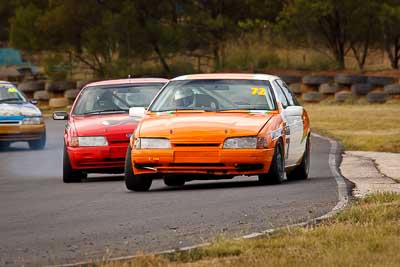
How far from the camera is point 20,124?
89.9 feet

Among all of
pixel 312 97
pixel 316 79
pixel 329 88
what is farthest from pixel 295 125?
pixel 316 79

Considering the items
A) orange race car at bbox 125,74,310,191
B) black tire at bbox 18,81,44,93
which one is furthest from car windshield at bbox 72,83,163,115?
black tire at bbox 18,81,44,93

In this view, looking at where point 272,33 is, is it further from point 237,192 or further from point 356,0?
point 237,192

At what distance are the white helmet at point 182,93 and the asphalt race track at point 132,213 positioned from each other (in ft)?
3.56

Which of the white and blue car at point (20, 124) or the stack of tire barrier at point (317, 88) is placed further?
the stack of tire barrier at point (317, 88)

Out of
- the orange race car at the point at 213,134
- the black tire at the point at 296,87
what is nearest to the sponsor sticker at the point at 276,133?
the orange race car at the point at 213,134

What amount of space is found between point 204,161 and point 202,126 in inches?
17.1

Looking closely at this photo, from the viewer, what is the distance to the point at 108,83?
1961cm

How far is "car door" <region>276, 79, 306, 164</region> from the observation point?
16156mm

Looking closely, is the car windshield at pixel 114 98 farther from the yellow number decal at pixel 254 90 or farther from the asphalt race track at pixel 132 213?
the yellow number decal at pixel 254 90

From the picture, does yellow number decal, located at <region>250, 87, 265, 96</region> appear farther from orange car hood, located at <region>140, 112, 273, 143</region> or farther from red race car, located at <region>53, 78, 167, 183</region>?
red race car, located at <region>53, 78, 167, 183</region>

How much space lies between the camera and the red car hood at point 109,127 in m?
17.9

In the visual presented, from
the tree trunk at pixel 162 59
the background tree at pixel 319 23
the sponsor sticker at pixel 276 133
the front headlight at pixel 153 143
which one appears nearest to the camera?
the front headlight at pixel 153 143

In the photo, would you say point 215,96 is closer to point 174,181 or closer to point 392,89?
point 174,181
